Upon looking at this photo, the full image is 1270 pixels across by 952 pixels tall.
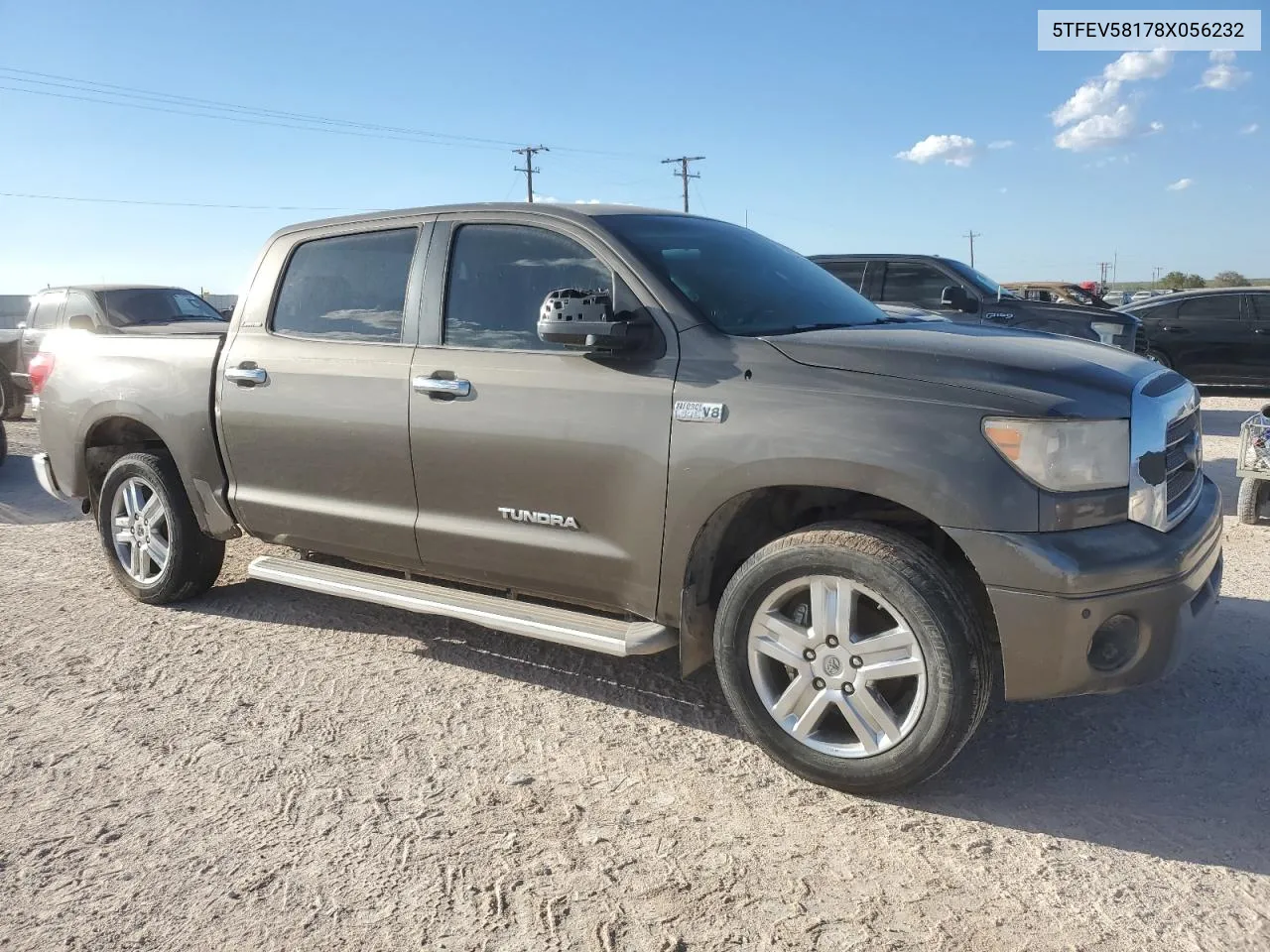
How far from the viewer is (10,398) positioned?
44.9 ft

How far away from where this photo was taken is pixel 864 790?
3.18 metres

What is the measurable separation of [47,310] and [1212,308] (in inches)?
601

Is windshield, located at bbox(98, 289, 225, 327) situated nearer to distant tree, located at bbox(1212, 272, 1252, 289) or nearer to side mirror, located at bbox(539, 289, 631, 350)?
side mirror, located at bbox(539, 289, 631, 350)

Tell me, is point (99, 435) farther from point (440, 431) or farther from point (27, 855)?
point (27, 855)

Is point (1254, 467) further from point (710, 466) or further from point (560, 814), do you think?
point (560, 814)

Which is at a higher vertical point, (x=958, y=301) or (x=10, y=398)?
(x=958, y=301)

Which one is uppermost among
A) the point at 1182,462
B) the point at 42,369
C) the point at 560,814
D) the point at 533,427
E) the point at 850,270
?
the point at 850,270

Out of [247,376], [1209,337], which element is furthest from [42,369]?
[1209,337]

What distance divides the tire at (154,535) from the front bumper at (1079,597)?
3.84 metres

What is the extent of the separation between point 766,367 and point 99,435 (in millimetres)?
3909

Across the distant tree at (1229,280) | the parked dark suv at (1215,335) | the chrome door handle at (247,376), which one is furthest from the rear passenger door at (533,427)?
the distant tree at (1229,280)

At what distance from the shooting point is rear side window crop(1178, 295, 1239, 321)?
13625 mm

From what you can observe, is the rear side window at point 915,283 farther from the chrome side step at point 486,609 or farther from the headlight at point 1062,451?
the headlight at point 1062,451

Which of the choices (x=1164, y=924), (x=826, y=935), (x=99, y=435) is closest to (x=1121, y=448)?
(x=1164, y=924)
